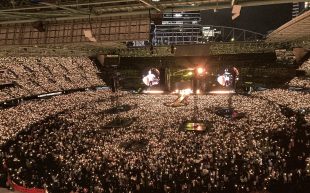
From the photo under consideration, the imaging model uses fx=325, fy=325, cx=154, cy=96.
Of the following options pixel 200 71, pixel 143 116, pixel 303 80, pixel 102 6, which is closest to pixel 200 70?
pixel 200 71

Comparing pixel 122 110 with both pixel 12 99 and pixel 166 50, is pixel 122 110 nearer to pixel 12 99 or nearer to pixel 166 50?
pixel 12 99

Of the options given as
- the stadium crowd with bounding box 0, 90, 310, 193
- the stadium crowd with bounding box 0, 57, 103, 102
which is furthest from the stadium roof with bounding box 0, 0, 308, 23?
the stadium crowd with bounding box 0, 57, 103, 102

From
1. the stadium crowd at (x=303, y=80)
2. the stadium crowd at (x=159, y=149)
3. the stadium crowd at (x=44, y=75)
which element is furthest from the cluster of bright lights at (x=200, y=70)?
the stadium crowd at (x=44, y=75)

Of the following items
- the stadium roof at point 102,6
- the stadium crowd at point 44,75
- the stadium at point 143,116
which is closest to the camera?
the stadium roof at point 102,6

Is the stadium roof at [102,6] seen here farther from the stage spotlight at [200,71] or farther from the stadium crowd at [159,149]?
the stadium crowd at [159,149]

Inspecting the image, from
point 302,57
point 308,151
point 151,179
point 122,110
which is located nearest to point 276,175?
point 308,151

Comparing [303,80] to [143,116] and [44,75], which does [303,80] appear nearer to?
[143,116]
